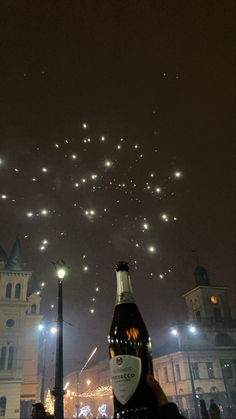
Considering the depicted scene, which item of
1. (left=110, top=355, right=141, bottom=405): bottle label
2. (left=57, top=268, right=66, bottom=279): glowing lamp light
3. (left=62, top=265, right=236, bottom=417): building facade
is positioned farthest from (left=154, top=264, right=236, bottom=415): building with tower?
(left=110, top=355, right=141, bottom=405): bottle label

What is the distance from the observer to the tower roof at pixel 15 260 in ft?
177

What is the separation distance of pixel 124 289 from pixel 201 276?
246 ft

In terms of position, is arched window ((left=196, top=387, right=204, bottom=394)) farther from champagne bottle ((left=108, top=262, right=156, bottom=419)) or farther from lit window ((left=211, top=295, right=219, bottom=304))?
champagne bottle ((left=108, top=262, right=156, bottom=419))

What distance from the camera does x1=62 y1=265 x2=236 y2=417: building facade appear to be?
5832 centimetres

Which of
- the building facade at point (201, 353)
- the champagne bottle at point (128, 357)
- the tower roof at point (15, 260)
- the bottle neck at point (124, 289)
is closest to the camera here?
the champagne bottle at point (128, 357)

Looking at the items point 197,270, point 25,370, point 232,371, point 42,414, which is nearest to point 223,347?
point 232,371

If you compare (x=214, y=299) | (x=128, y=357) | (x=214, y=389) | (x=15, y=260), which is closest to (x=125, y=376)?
(x=128, y=357)

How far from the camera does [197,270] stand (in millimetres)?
75000

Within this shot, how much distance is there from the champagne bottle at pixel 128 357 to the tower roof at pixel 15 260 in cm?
5352

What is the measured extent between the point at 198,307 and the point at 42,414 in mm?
71265

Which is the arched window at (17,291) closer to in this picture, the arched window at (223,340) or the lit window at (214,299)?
the arched window at (223,340)

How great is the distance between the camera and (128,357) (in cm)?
232

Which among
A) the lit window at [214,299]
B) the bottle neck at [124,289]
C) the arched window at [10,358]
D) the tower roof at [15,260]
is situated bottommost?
the bottle neck at [124,289]

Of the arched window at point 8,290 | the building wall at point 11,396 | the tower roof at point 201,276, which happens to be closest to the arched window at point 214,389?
the tower roof at point 201,276
